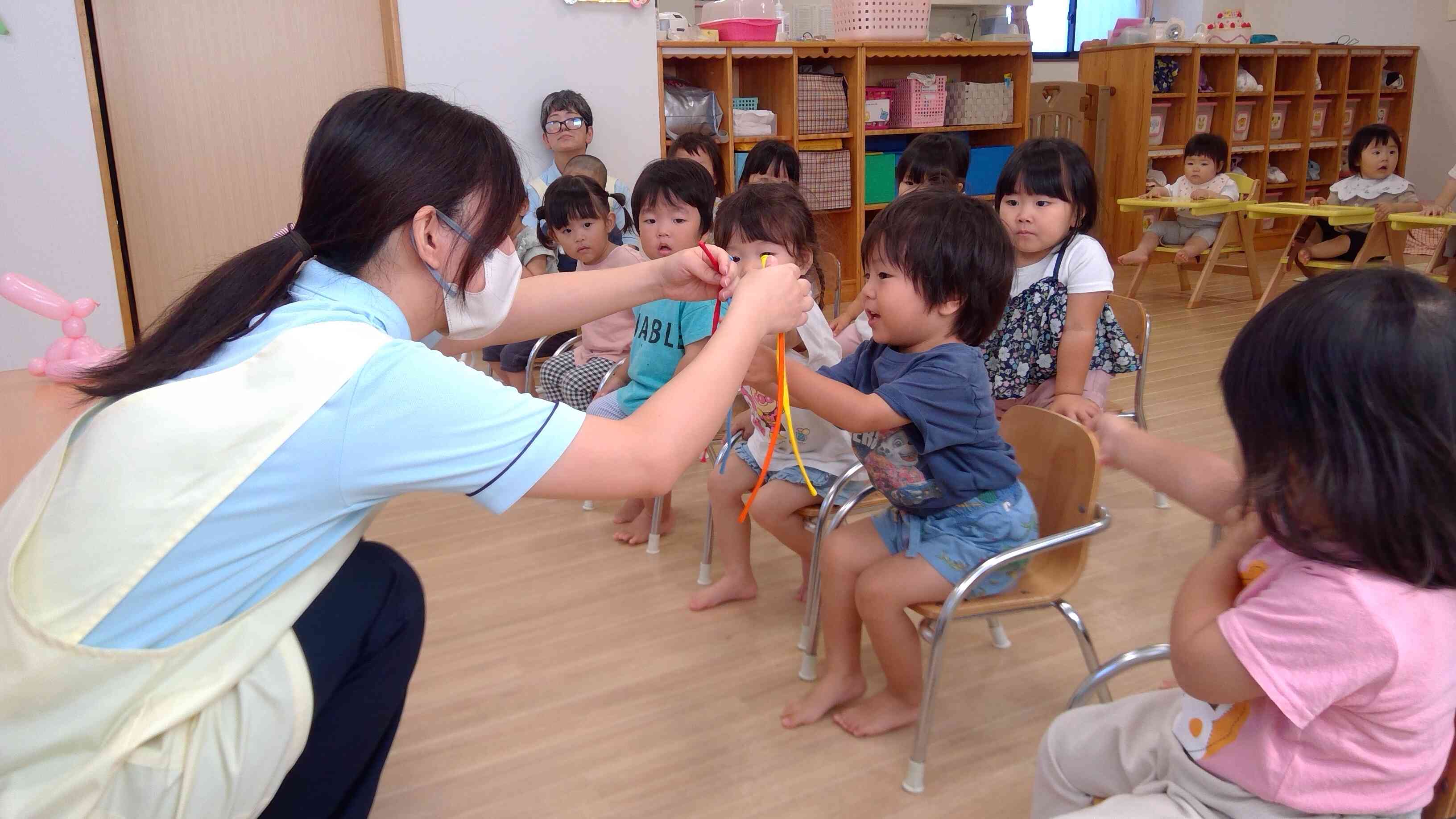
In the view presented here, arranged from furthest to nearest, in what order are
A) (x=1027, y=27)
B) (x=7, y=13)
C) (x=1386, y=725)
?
1. (x=1027, y=27)
2. (x=7, y=13)
3. (x=1386, y=725)

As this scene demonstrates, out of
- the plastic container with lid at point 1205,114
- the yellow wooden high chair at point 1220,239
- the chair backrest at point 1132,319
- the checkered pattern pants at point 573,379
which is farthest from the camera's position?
the plastic container with lid at point 1205,114

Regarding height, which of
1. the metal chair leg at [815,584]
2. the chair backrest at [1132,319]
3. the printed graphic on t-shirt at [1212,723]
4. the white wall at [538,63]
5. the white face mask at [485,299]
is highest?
the white wall at [538,63]

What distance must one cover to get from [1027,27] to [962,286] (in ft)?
18.1

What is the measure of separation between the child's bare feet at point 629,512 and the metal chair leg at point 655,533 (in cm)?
14

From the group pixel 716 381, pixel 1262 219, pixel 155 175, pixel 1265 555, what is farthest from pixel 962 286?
pixel 1262 219

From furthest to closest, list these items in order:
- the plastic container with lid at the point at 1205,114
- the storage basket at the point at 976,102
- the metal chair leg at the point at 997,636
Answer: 1. the plastic container with lid at the point at 1205,114
2. the storage basket at the point at 976,102
3. the metal chair leg at the point at 997,636

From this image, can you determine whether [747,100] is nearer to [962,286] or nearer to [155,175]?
[155,175]

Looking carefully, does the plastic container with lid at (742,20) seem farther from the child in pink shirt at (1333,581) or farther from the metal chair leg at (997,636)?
the child in pink shirt at (1333,581)

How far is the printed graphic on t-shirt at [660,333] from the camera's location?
2439 mm

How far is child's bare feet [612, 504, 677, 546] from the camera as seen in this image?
8.76ft

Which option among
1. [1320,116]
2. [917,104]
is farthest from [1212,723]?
[1320,116]

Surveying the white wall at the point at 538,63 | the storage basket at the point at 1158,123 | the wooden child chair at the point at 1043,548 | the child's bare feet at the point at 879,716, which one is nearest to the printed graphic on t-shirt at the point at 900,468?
the wooden child chair at the point at 1043,548

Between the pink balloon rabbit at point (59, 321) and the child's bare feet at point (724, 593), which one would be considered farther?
the pink balloon rabbit at point (59, 321)

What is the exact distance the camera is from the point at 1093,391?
97.6 inches
